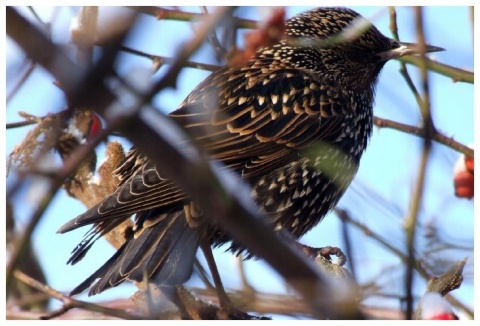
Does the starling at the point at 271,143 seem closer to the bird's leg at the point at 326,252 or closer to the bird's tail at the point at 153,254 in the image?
the bird's tail at the point at 153,254

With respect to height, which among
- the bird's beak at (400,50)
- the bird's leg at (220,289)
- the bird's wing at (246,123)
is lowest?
the bird's leg at (220,289)

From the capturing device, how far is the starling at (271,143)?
3.33 meters

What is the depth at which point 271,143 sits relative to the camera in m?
3.82

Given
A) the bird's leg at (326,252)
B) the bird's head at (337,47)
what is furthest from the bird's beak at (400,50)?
the bird's leg at (326,252)

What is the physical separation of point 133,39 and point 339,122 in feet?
10.0

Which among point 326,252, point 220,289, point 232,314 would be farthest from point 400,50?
point 232,314

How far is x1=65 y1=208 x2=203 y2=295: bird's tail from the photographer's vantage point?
3.28 m

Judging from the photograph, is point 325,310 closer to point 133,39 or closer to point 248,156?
point 133,39

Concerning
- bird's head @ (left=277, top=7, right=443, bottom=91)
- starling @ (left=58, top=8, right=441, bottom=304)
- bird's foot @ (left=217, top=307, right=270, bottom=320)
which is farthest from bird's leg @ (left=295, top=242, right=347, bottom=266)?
bird's head @ (left=277, top=7, right=443, bottom=91)

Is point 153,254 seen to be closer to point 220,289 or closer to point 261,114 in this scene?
point 220,289

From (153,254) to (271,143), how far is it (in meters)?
0.84

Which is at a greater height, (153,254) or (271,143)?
(271,143)

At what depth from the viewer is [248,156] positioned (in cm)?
370

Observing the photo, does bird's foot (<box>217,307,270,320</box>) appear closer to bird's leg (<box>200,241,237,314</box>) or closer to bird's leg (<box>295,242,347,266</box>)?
bird's leg (<box>200,241,237,314</box>)
